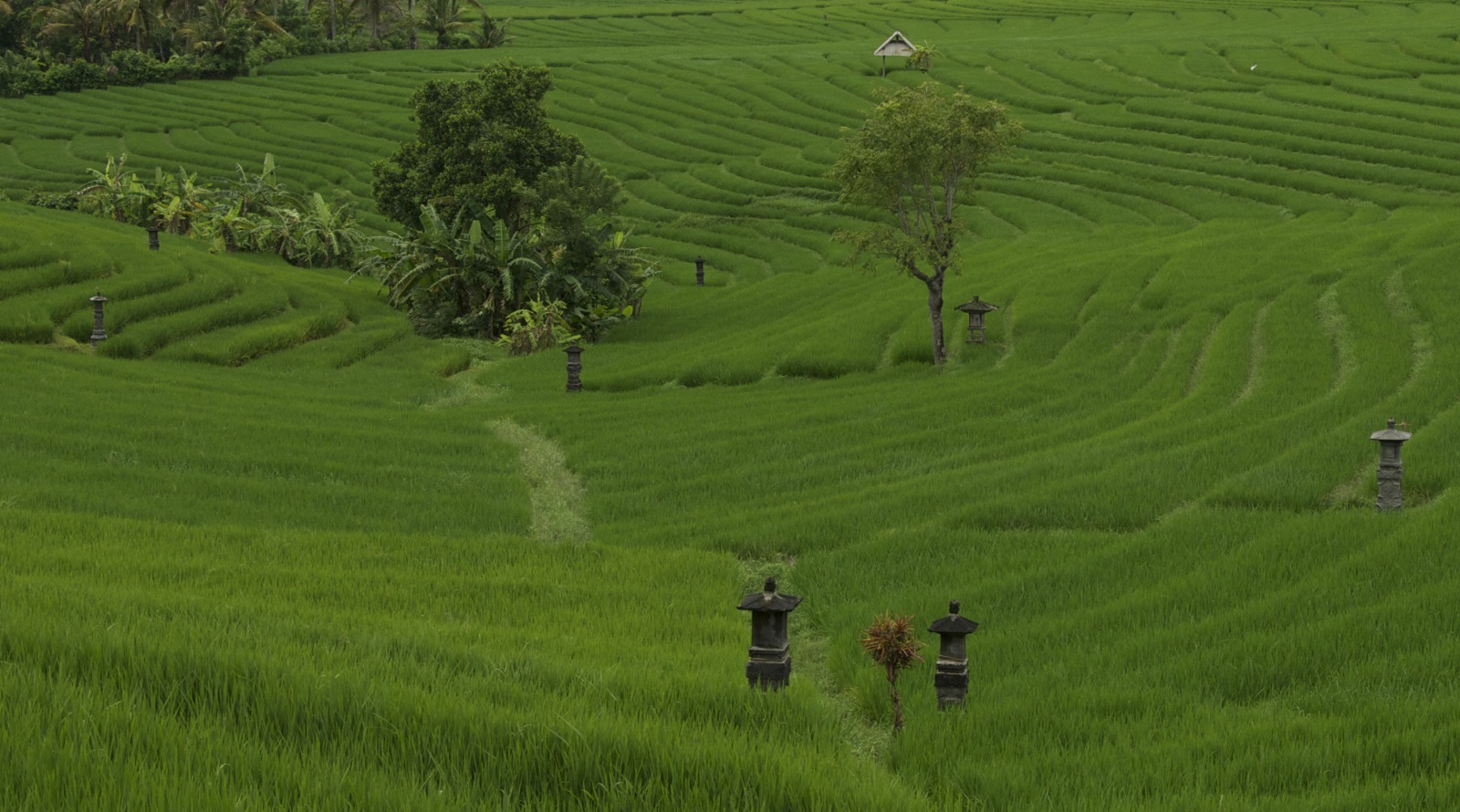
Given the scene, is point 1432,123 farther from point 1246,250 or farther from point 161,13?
point 161,13

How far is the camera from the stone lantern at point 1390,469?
1349cm

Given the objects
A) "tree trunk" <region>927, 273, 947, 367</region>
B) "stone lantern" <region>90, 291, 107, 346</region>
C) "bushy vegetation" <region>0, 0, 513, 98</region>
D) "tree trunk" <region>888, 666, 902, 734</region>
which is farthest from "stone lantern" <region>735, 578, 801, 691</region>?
"bushy vegetation" <region>0, 0, 513, 98</region>

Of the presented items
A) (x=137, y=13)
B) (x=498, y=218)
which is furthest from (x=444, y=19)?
(x=498, y=218)

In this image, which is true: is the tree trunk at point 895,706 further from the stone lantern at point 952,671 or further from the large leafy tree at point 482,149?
the large leafy tree at point 482,149

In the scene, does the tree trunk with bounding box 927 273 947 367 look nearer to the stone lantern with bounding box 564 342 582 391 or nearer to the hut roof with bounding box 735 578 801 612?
the stone lantern with bounding box 564 342 582 391

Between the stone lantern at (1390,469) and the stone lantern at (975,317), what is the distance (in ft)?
45.5

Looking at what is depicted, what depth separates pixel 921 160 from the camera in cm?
2673

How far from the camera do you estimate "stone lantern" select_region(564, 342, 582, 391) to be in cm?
2838

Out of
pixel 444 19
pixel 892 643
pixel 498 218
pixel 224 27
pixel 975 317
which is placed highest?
pixel 444 19

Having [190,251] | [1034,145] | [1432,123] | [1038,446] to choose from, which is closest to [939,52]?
[1034,145]

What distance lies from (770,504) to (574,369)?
38.4ft

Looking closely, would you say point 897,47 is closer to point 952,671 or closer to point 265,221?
point 265,221

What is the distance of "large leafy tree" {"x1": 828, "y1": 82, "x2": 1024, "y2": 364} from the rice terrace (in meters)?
0.79

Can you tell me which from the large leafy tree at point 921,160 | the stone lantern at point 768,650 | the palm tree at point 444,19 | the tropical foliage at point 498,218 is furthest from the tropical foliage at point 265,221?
the palm tree at point 444,19
